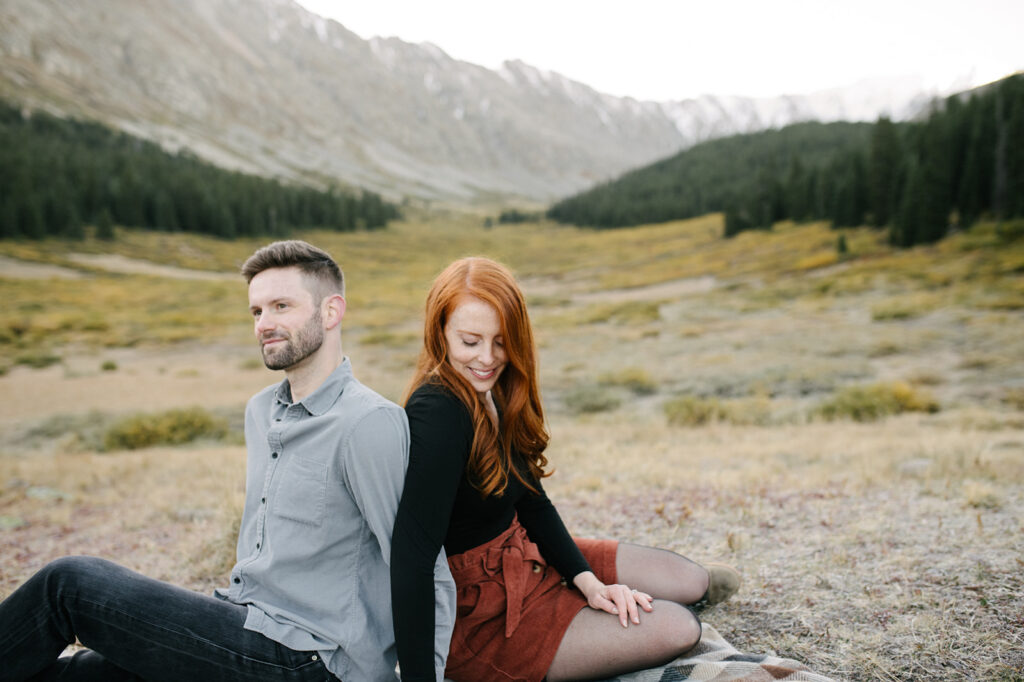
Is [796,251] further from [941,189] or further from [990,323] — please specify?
[990,323]

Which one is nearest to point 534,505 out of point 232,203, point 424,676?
point 424,676

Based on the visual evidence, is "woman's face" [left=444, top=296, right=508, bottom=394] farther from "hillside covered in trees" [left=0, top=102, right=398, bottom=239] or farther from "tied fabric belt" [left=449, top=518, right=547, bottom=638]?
"hillside covered in trees" [left=0, top=102, right=398, bottom=239]

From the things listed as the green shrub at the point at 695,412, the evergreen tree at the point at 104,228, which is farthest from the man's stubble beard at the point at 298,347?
the evergreen tree at the point at 104,228

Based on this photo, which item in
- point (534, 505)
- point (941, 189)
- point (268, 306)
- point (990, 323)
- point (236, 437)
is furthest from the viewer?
point (941, 189)

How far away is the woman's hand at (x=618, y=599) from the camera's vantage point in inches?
102

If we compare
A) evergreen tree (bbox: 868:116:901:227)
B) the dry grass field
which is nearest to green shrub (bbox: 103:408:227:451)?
the dry grass field

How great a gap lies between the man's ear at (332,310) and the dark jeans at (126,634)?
117 cm

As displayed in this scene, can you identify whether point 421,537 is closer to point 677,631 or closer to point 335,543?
point 335,543

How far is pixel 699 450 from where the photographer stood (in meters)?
8.41

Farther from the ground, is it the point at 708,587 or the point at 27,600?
the point at 27,600

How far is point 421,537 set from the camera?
2121 millimetres

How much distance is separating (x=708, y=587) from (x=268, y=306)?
9.73 ft

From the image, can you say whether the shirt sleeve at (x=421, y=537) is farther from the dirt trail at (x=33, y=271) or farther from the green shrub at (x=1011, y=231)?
the dirt trail at (x=33, y=271)

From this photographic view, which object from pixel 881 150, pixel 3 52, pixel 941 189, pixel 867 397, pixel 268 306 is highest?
pixel 3 52
